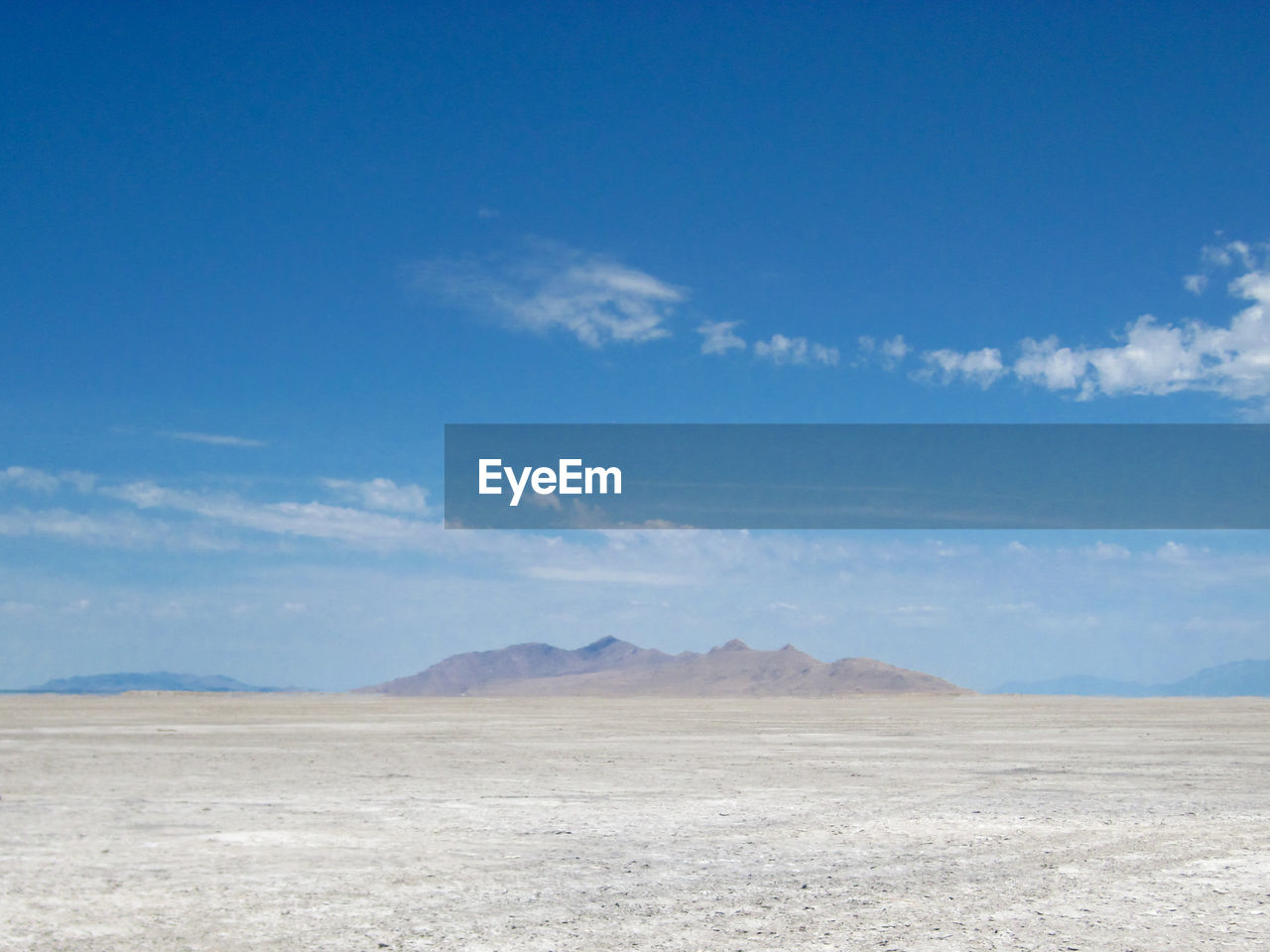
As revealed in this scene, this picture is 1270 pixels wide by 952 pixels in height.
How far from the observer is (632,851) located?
12.8 metres

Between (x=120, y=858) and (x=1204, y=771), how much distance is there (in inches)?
804

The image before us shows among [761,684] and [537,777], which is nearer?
[537,777]

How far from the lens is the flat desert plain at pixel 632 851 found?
9.07m

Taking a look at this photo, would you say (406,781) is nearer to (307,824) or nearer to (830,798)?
(307,824)

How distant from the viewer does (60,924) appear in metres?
9.26

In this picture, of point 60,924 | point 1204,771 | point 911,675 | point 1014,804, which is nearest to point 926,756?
point 1204,771

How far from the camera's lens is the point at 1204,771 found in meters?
22.5

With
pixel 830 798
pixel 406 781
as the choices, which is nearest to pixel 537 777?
pixel 406 781

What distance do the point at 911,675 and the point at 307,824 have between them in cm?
16378

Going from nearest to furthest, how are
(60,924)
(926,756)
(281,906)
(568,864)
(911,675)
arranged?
(60,924) < (281,906) < (568,864) < (926,756) < (911,675)

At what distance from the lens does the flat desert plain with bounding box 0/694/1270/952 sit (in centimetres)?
907

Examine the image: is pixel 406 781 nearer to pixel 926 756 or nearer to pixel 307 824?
pixel 307 824

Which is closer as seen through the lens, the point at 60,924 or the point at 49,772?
the point at 60,924

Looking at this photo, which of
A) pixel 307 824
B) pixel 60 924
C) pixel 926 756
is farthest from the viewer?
pixel 926 756
